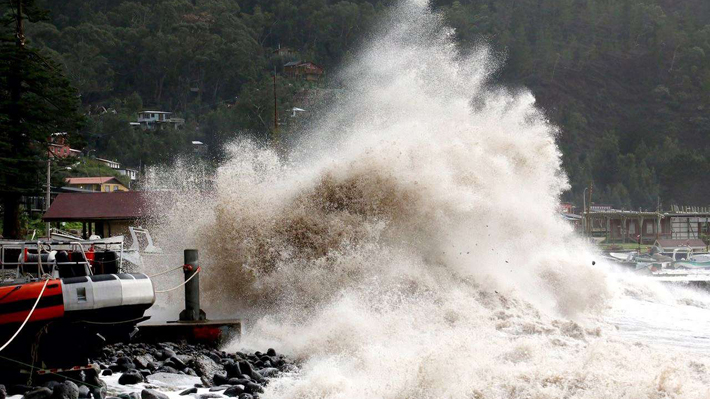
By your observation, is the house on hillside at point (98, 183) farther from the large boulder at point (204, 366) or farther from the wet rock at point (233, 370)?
the wet rock at point (233, 370)

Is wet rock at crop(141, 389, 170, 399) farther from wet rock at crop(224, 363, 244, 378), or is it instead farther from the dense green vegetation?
the dense green vegetation

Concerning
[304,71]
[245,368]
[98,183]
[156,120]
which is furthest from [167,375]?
[304,71]

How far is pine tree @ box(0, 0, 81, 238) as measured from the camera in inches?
1211

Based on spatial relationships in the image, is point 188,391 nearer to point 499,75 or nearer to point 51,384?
point 51,384

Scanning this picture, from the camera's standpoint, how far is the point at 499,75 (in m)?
130

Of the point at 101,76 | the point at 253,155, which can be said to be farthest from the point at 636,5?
the point at 253,155

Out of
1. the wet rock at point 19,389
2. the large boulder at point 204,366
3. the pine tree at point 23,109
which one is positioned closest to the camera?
the wet rock at point 19,389

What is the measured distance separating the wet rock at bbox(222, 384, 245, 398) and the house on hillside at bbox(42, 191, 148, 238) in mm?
20379

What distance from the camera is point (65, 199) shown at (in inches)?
1282

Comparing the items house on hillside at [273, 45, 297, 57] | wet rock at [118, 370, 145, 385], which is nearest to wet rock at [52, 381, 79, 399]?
wet rock at [118, 370, 145, 385]

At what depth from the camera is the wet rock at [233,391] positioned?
1059 centimetres

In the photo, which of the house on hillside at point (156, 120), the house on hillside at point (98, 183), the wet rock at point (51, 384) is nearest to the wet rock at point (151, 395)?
the wet rock at point (51, 384)

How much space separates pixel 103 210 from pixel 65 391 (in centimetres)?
2299

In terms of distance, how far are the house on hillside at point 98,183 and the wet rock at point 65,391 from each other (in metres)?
55.7
